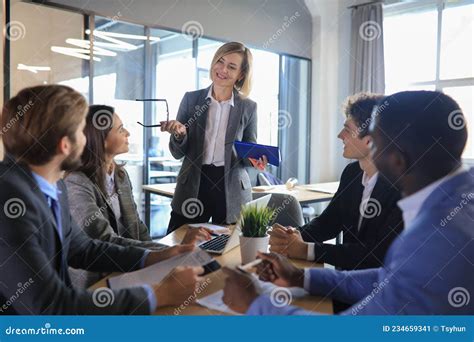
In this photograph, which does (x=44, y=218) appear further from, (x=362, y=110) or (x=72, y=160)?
(x=362, y=110)

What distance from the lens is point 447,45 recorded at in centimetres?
131

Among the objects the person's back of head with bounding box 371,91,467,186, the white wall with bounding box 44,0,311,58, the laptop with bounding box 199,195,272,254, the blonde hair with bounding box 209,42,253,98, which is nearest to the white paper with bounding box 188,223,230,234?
the laptop with bounding box 199,195,272,254

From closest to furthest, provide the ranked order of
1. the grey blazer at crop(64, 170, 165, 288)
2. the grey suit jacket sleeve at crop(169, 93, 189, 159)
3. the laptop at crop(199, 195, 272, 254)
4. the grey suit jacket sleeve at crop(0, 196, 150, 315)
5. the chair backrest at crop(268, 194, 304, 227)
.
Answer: the grey suit jacket sleeve at crop(0, 196, 150, 315) < the grey blazer at crop(64, 170, 165, 288) < the laptop at crop(199, 195, 272, 254) < the grey suit jacket sleeve at crop(169, 93, 189, 159) < the chair backrest at crop(268, 194, 304, 227)

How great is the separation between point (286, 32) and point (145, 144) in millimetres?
789

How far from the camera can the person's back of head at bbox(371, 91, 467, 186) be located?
0.90m

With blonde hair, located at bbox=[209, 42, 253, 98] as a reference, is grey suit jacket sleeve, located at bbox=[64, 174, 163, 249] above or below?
below

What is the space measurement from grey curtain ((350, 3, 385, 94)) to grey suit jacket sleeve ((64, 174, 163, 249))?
84 cm

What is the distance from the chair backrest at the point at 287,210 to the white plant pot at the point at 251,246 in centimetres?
26

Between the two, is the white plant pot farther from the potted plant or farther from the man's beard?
the man's beard

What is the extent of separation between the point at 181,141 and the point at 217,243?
0.35m

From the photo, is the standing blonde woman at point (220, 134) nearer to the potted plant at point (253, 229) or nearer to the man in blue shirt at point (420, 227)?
the potted plant at point (253, 229)

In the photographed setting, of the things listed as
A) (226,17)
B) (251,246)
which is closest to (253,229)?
(251,246)

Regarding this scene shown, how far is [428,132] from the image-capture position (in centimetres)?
91

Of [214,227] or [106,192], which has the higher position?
[106,192]
